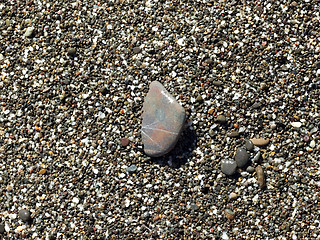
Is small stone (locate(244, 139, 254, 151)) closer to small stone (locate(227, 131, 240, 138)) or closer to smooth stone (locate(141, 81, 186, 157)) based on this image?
small stone (locate(227, 131, 240, 138))

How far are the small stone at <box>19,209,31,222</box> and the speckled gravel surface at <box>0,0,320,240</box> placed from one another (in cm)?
5

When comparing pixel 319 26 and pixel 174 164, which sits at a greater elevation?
pixel 319 26

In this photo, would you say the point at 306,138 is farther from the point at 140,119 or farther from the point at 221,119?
the point at 140,119

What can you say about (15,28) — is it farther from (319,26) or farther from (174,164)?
(319,26)

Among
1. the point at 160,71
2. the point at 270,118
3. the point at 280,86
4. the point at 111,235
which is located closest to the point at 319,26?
the point at 280,86

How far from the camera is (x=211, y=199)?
10.2 feet

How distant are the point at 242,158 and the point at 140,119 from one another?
2.85 ft

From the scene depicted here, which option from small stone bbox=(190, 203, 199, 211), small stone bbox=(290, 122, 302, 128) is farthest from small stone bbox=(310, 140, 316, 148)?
small stone bbox=(190, 203, 199, 211)

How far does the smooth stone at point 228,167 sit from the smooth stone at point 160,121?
42 cm

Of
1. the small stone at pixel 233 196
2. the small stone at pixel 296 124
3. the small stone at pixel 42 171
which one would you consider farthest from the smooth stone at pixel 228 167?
the small stone at pixel 42 171

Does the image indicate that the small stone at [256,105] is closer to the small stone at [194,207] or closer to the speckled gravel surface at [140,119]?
the speckled gravel surface at [140,119]

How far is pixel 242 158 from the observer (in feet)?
10.2

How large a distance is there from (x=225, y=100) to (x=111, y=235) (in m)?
1.40

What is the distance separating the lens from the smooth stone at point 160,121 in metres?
3.12
